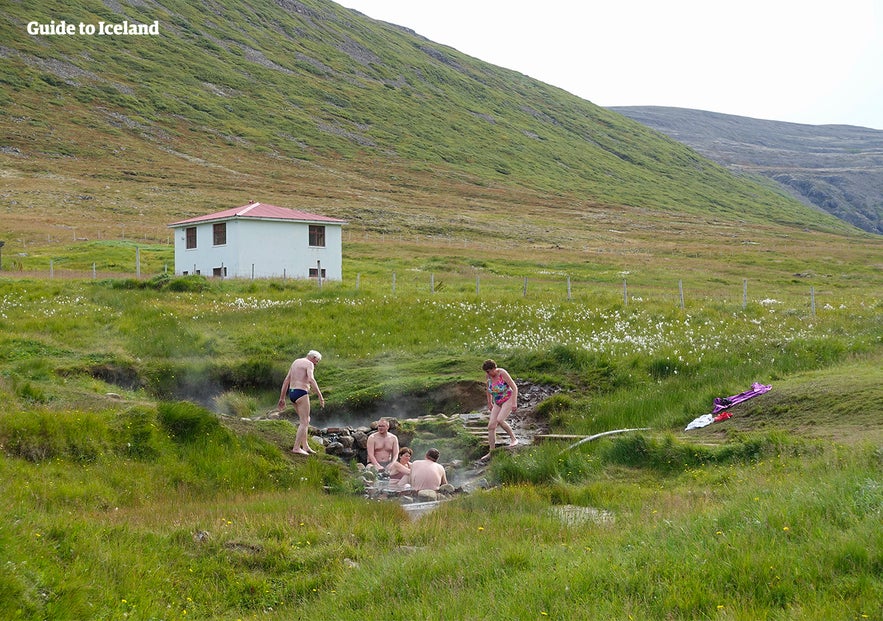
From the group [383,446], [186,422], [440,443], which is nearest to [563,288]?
[440,443]

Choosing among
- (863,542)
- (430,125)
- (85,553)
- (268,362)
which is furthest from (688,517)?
(430,125)

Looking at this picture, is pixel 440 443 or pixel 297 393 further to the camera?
pixel 440 443

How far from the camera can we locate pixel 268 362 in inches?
1023

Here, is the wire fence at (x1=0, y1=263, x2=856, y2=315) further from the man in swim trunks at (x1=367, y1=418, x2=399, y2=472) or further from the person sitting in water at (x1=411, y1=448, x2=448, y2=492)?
the person sitting in water at (x1=411, y1=448, x2=448, y2=492)

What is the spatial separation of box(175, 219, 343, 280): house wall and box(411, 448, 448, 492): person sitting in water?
37.2 meters

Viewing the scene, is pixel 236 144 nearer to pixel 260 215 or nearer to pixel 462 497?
pixel 260 215

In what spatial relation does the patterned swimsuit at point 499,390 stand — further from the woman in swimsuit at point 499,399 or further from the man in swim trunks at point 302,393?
the man in swim trunks at point 302,393

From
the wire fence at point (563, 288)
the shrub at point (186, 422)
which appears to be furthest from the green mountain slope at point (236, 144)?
the shrub at point (186, 422)

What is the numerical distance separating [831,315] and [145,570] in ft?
78.7

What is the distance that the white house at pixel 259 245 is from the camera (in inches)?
2058

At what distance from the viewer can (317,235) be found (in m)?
54.9

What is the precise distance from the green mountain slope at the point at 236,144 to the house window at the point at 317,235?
35.7 metres

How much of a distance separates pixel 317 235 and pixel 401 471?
3890cm

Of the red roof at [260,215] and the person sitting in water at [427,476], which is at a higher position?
the red roof at [260,215]
